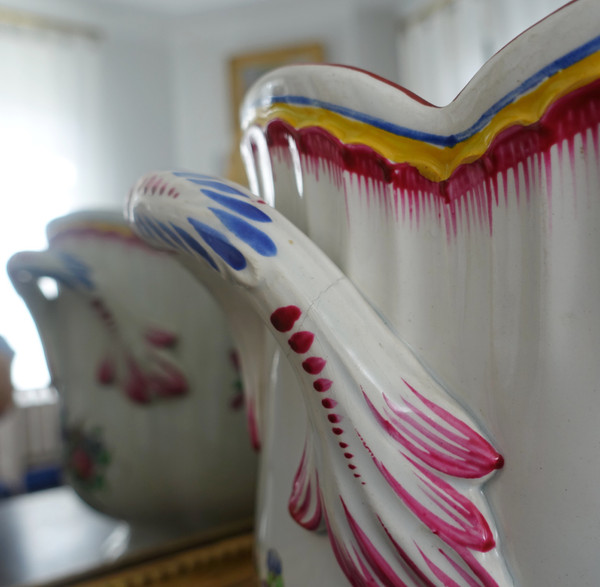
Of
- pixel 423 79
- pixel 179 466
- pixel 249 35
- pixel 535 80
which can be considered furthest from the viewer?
pixel 249 35

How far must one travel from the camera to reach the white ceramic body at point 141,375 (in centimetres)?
37

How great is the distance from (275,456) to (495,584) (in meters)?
0.09

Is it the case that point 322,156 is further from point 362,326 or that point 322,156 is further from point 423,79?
point 423,79

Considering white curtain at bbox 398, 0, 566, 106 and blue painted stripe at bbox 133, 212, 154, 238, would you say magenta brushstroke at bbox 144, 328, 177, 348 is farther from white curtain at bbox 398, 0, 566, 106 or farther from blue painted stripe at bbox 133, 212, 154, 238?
white curtain at bbox 398, 0, 566, 106

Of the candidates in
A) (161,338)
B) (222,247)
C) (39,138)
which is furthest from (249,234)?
(39,138)

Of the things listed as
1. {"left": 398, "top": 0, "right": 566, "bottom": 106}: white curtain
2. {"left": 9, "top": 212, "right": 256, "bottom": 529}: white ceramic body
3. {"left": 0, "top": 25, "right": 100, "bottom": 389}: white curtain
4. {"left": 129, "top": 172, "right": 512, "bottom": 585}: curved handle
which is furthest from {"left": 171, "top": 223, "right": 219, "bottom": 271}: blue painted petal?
{"left": 0, "top": 25, "right": 100, "bottom": 389}: white curtain

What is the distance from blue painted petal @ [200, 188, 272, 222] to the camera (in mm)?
172

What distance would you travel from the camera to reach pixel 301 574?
0.65 ft

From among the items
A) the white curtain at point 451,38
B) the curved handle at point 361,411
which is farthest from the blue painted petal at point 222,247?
the white curtain at point 451,38

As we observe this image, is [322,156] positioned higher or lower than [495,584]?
higher

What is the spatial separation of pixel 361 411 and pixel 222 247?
0.05m

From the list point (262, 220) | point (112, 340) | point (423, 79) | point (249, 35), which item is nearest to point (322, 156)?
point (262, 220)

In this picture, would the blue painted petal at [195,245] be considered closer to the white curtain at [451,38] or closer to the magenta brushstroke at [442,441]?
the magenta brushstroke at [442,441]

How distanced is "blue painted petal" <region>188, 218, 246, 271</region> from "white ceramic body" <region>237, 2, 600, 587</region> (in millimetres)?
28
